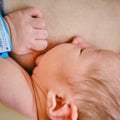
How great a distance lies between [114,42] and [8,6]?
1.41ft

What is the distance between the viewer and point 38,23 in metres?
1.12

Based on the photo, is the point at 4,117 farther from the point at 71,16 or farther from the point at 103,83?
the point at 71,16

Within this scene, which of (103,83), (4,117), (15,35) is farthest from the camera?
(15,35)

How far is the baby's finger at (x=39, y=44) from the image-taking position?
112cm

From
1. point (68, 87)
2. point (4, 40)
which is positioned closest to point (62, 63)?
point (68, 87)

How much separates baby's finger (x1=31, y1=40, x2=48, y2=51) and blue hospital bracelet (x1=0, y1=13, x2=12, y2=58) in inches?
3.4

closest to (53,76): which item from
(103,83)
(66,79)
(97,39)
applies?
(66,79)

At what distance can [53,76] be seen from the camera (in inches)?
40.8

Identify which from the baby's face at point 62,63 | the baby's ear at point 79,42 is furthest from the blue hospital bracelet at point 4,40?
the baby's ear at point 79,42

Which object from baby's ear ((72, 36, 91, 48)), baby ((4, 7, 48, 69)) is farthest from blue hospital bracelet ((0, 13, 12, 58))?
baby's ear ((72, 36, 91, 48))

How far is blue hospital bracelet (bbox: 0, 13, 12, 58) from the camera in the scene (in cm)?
106

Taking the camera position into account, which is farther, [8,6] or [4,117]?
[8,6]

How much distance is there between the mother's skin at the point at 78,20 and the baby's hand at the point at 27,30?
0.10 ft

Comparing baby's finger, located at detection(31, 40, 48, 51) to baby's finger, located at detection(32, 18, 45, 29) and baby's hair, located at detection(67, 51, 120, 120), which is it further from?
baby's hair, located at detection(67, 51, 120, 120)
